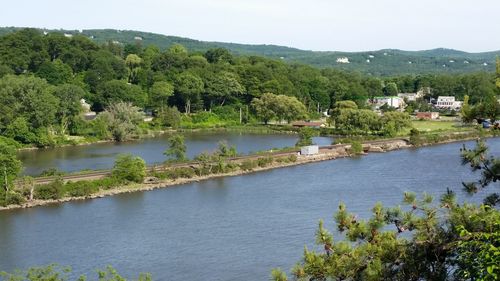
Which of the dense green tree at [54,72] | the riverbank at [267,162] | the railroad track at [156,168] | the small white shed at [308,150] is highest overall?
the dense green tree at [54,72]

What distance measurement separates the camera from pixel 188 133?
25.0 m

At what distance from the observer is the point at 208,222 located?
10938mm

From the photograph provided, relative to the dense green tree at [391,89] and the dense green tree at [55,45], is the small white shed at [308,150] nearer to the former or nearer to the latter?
the dense green tree at [55,45]

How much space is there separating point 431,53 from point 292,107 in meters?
92.3

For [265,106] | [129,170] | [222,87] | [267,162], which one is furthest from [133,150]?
[222,87]

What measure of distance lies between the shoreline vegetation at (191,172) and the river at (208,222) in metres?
0.34


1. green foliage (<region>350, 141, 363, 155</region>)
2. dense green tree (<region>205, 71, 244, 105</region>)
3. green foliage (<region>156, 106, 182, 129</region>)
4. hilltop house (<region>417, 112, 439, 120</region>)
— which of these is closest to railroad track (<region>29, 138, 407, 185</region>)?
green foliage (<region>350, 141, 363, 155</region>)

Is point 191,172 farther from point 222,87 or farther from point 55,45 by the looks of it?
point 55,45

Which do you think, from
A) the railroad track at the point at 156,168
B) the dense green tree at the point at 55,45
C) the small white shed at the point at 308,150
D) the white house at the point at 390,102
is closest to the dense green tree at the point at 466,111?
the railroad track at the point at 156,168

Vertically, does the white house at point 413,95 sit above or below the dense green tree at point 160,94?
below

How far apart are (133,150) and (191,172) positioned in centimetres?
508

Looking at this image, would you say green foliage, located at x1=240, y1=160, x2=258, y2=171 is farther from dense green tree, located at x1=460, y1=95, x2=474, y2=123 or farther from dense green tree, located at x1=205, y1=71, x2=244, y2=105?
dense green tree, located at x1=205, y1=71, x2=244, y2=105

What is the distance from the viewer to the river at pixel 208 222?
879 cm

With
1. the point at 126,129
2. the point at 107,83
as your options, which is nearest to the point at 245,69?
the point at 107,83
